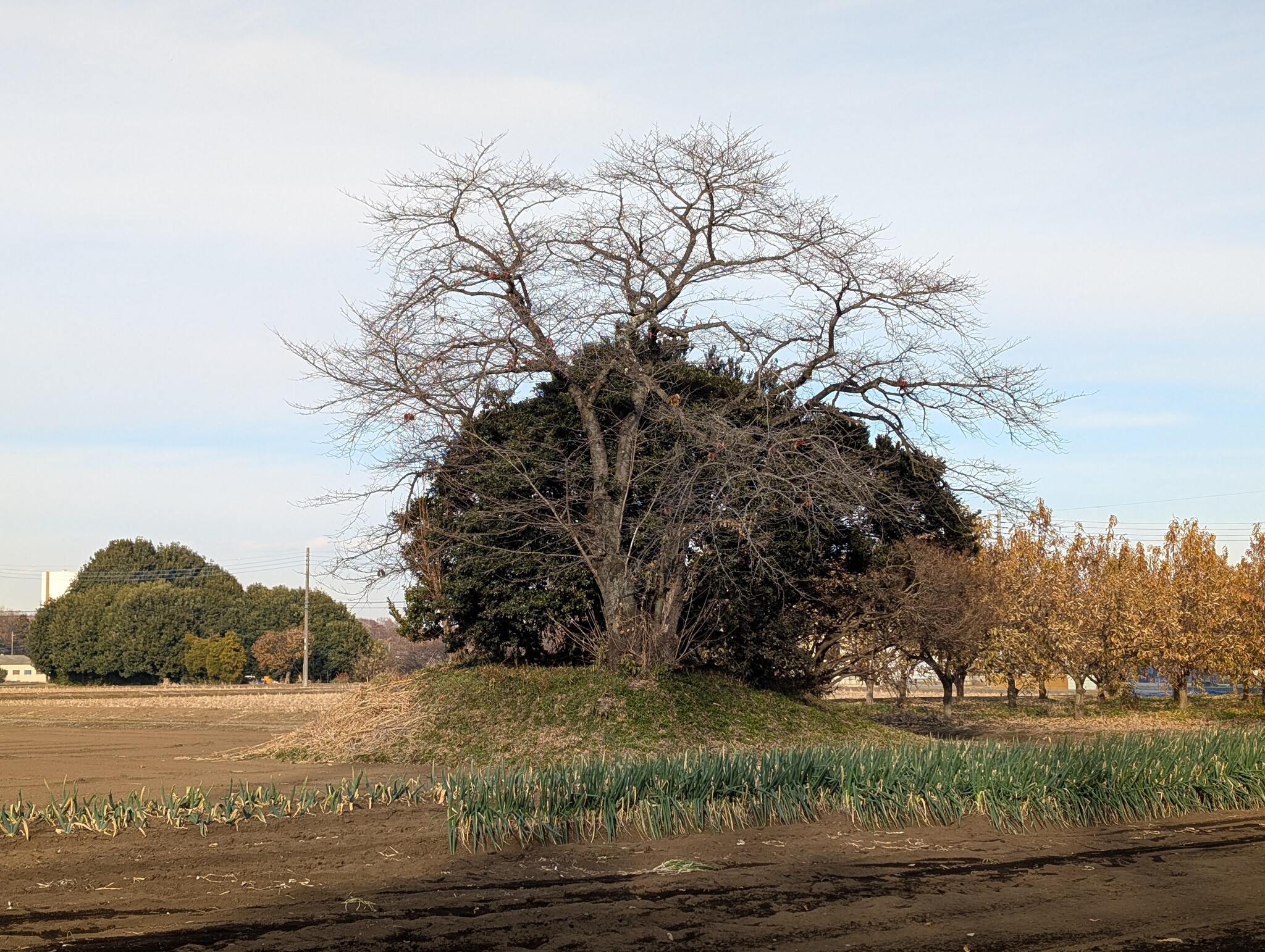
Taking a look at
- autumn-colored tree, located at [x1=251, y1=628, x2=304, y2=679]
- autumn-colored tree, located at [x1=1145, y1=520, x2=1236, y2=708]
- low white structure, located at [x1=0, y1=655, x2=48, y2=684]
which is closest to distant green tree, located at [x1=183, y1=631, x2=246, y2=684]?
autumn-colored tree, located at [x1=251, y1=628, x2=304, y2=679]

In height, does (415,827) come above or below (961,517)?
below

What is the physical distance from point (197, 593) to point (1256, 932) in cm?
7374

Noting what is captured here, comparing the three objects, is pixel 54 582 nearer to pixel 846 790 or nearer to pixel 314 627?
pixel 314 627

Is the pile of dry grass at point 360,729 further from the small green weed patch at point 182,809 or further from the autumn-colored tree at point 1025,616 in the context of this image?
the autumn-colored tree at point 1025,616

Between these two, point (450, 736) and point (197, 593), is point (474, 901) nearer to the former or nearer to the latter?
point (450, 736)

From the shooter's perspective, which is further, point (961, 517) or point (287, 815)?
point (961, 517)

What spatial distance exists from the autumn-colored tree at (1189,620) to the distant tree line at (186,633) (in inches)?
2007

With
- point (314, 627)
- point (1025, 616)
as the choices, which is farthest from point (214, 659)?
point (1025, 616)

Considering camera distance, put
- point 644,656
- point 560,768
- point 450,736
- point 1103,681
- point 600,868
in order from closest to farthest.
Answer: point 600,868 → point 560,768 → point 450,736 → point 644,656 → point 1103,681

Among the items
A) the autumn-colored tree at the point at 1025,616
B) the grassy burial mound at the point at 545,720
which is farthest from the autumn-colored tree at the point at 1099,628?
the grassy burial mound at the point at 545,720

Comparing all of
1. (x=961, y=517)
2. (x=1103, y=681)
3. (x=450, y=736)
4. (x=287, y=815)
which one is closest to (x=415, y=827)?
(x=287, y=815)

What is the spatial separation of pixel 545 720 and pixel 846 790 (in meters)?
8.07

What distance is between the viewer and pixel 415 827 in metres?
9.79

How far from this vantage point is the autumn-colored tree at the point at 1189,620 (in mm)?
35812
